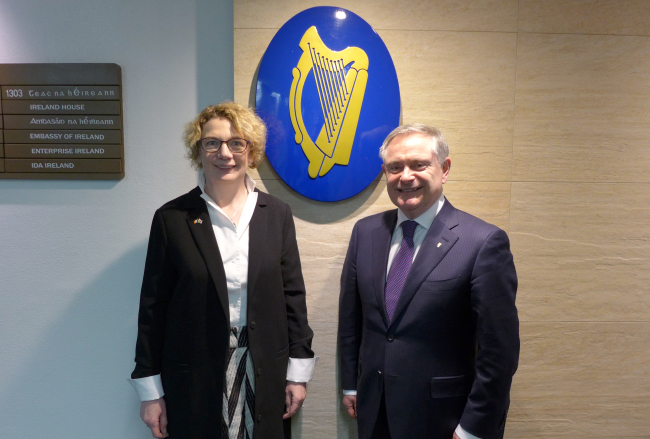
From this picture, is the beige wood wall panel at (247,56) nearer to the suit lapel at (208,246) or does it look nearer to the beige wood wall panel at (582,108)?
the suit lapel at (208,246)

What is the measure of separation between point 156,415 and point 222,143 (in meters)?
1.10

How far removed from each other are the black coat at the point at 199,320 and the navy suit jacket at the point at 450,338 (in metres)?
0.40

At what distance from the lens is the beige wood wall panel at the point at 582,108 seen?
6.44 feet

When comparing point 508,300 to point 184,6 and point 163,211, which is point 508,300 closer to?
point 163,211

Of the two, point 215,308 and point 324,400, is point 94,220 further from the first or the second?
point 324,400

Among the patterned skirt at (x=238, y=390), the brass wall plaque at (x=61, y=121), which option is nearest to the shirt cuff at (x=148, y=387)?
the patterned skirt at (x=238, y=390)

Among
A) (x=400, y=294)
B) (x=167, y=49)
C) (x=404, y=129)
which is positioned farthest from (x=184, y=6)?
(x=400, y=294)

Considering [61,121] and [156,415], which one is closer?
[156,415]

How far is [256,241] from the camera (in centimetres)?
154

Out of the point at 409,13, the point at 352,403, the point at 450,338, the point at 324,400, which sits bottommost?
the point at 324,400

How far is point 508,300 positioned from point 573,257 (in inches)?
34.5

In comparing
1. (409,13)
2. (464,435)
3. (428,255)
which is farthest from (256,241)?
(409,13)

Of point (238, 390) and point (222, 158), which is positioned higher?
point (222, 158)

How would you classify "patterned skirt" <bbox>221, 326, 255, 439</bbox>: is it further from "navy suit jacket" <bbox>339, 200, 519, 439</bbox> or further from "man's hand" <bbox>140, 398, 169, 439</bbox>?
"navy suit jacket" <bbox>339, 200, 519, 439</bbox>
